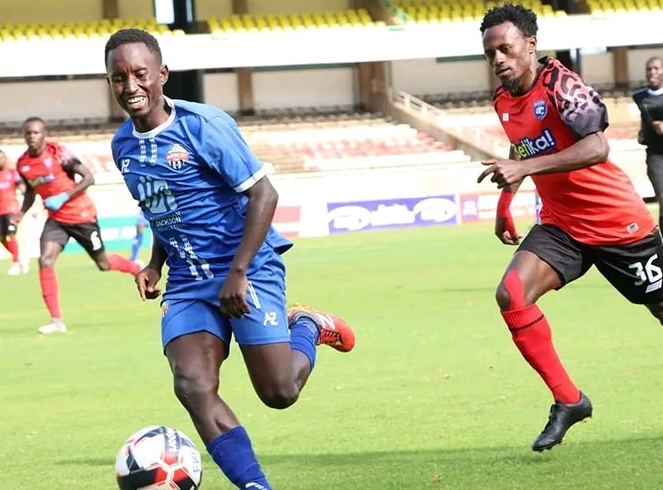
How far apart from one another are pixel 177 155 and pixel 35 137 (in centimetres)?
894

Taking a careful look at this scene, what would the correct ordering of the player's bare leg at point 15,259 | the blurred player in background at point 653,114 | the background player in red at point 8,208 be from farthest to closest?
the player's bare leg at point 15,259 → the background player in red at point 8,208 → the blurred player in background at point 653,114

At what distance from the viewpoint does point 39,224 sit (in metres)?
28.7

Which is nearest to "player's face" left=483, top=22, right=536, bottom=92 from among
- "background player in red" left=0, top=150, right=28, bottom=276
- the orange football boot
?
the orange football boot

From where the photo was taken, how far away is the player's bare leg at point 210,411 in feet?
17.2

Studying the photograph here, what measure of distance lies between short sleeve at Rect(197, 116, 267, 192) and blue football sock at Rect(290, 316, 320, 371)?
104 cm

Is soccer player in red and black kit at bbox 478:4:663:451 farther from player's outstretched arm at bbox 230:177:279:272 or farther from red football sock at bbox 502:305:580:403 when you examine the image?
player's outstretched arm at bbox 230:177:279:272

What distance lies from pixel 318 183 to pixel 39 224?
7.01m

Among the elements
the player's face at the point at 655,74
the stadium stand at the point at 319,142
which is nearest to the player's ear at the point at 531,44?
the player's face at the point at 655,74

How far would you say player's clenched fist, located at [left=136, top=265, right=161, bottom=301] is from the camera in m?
6.08

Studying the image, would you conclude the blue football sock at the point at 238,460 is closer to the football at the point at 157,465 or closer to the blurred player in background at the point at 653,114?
the football at the point at 157,465

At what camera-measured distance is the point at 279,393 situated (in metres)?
5.66

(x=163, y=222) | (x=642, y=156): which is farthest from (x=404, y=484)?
(x=642, y=156)

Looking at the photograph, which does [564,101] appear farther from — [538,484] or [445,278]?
[445,278]

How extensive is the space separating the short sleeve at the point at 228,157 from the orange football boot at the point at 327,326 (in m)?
1.34
